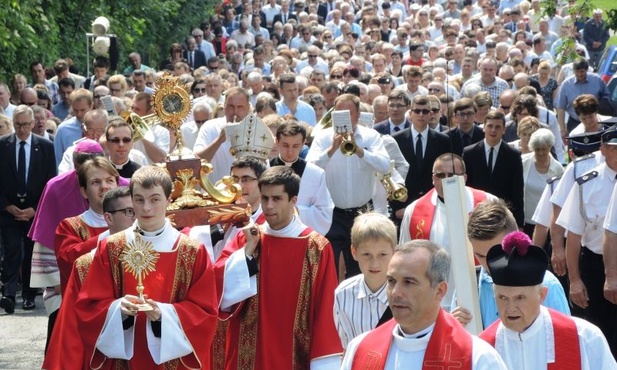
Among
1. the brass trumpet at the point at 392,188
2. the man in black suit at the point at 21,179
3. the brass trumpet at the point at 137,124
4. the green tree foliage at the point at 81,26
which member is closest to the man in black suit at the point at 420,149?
the brass trumpet at the point at 392,188

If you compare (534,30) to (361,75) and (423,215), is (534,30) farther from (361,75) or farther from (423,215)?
(423,215)

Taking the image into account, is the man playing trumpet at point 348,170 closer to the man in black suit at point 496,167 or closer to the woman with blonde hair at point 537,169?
the man in black suit at point 496,167

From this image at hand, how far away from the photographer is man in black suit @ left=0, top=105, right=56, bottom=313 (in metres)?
14.7

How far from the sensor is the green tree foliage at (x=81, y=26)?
2220 centimetres

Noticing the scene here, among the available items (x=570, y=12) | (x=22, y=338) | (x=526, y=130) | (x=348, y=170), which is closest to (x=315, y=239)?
(x=348, y=170)

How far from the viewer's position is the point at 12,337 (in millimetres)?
13258

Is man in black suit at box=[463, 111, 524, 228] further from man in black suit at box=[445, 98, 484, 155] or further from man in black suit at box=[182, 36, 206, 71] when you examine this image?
man in black suit at box=[182, 36, 206, 71]

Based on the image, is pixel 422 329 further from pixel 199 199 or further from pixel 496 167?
pixel 496 167

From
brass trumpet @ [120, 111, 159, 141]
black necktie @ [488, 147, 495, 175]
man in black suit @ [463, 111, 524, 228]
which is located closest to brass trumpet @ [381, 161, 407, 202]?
man in black suit @ [463, 111, 524, 228]

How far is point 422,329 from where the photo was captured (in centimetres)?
607

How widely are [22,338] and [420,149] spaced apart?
4.30 m

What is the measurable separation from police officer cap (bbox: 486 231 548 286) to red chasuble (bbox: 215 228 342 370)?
2.38 m

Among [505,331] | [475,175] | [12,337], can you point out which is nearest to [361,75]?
[475,175]

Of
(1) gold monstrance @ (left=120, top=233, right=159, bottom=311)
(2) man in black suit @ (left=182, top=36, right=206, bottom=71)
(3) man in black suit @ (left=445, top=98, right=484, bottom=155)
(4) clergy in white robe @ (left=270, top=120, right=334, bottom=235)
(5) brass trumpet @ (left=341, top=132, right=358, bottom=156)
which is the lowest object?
(1) gold monstrance @ (left=120, top=233, right=159, bottom=311)
